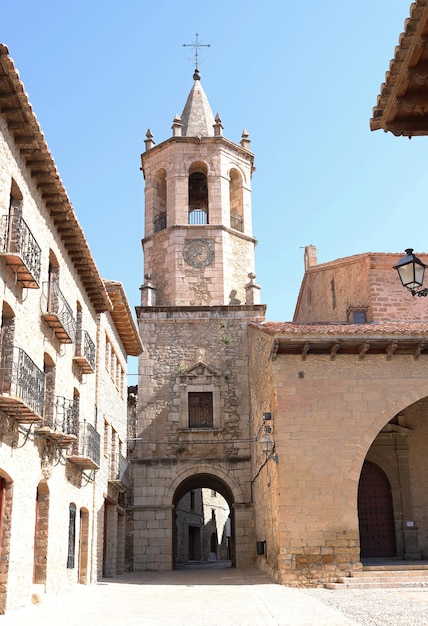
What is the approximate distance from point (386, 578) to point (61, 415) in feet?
24.9

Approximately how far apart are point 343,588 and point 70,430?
21.7 feet

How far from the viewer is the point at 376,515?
2080cm

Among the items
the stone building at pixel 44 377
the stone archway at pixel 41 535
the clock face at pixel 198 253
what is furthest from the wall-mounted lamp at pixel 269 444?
the clock face at pixel 198 253

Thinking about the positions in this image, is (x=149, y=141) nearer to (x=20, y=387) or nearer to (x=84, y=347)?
(x=84, y=347)

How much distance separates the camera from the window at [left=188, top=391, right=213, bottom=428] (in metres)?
26.3

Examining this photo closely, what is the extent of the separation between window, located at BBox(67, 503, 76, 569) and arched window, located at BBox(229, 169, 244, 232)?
15490 mm

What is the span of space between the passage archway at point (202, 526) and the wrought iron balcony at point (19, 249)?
58.9 feet

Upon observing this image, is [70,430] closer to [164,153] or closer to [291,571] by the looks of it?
[291,571]

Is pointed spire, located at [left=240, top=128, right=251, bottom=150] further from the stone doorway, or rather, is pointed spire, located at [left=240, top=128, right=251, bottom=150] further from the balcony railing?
the stone doorway

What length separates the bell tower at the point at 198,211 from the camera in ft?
91.4

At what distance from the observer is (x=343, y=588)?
15.4m

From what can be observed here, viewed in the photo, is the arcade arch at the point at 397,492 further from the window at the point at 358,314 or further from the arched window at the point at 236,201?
the arched window at the point at 236,201

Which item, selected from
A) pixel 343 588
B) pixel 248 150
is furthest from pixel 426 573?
pixel 248 150

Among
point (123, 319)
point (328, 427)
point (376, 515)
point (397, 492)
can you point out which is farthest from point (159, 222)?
point (328, 427)
